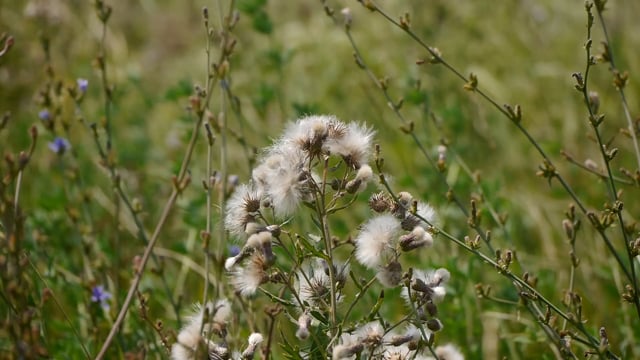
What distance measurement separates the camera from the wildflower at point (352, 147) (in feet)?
5.27

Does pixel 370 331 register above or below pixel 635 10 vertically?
below

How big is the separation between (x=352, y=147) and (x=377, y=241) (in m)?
0.19

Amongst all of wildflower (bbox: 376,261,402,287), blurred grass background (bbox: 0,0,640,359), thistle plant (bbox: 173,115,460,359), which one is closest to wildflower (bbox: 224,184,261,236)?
thistle plant (bbox: 173,115,460,359)

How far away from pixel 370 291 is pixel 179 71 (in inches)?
116

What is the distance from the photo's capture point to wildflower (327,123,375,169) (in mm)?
1607

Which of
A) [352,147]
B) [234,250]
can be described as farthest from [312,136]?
[234,250]

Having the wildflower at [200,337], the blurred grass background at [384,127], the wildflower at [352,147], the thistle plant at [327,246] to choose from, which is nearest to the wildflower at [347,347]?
the thistle plant at [327,246]

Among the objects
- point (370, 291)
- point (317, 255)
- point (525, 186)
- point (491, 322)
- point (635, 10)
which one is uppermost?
point (635, 10)

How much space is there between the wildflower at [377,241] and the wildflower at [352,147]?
0.12m

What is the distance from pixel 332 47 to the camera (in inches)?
183

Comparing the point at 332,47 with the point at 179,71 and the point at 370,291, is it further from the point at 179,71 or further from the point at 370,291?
the point at 370,291

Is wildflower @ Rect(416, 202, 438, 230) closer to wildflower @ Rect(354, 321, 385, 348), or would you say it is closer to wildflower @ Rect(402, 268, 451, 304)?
wildflower @ Rect(402, 268, 451, 304)

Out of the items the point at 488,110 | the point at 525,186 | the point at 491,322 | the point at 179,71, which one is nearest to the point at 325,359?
the point at 491,322

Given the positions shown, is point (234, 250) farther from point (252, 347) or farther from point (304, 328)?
point (304, 328)
